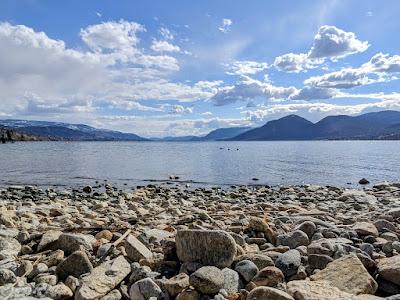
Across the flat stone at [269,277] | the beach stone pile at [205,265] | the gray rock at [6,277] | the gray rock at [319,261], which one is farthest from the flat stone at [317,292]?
the gray rock at [6,277]

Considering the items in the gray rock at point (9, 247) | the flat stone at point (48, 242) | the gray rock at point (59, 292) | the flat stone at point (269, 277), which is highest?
the flat stone at point (269, 277)

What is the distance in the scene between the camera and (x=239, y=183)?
37.0 meters

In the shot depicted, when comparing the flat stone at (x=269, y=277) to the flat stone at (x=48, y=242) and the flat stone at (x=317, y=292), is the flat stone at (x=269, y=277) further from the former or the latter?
the flat stone at (x=48, y=242)

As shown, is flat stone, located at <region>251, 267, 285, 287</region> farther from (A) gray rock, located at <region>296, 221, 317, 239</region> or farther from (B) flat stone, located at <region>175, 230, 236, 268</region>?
(A) gray rock, located at <region>296, 221, 317, 239</region>

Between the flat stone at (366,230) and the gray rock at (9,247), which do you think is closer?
the gray rock at (9,247)

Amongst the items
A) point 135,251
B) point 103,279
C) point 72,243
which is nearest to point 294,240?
point 135,251

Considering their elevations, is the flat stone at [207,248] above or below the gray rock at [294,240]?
above

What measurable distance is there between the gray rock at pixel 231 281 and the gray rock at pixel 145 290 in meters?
1.08

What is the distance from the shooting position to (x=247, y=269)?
7000 mm

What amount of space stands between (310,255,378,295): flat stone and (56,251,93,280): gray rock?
4008 millimetres

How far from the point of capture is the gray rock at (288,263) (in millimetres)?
7062

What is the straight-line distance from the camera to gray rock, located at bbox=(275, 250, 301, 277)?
706cm

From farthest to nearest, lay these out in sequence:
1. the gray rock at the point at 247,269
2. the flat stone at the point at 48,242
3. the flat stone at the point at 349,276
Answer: the flat stone at the point at 48,242 < the gray rock at the point at 247,269 < the flat stone at the point at 349,276

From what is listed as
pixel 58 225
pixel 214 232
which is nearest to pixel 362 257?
pixel 214 232
